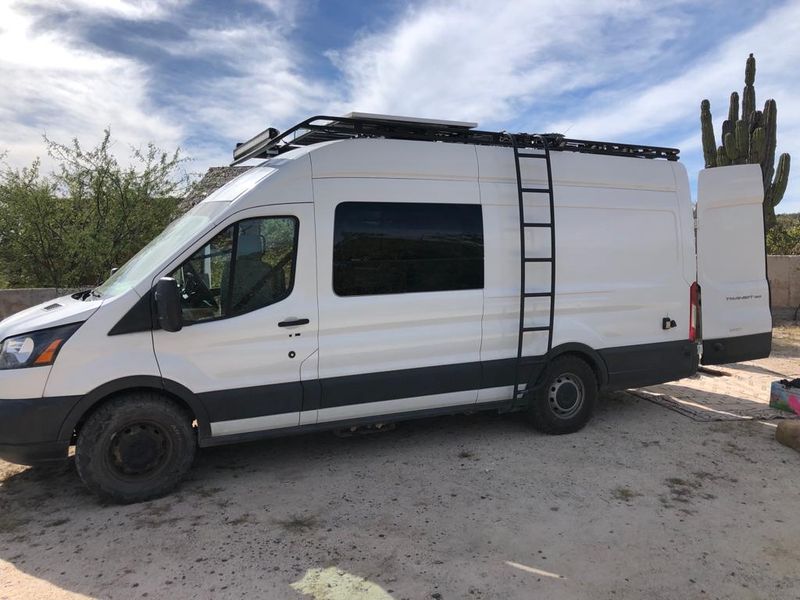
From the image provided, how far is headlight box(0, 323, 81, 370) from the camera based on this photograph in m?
3.71

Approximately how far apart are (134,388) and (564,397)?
12.2ft

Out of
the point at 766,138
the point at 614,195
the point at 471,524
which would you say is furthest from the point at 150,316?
the point at 766,138

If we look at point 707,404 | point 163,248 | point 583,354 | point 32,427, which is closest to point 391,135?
point 163,248

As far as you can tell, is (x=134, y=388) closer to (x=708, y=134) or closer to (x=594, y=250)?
(x=594, y=250)

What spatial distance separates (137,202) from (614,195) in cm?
867

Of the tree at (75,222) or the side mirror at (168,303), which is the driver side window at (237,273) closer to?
the side mirror at (168,303)

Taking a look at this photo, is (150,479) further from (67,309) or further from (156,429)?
(67,309)

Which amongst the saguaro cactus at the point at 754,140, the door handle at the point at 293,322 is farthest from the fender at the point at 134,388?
the saguaro cactus at the point at 754,140

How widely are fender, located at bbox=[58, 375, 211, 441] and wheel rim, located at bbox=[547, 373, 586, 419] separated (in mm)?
3088

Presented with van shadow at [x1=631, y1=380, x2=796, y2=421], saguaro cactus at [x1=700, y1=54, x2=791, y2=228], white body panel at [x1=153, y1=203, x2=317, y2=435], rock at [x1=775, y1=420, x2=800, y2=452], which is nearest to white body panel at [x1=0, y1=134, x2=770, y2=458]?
white body panel at [x1=153, y1=203, x2=317, y2=435]

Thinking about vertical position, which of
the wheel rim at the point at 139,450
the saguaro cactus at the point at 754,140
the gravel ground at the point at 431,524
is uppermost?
the saguaro cactus at the point at 754,140

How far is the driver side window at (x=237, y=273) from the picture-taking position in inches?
162

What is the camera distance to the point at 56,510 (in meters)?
3.93

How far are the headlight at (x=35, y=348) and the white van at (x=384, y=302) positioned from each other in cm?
1
